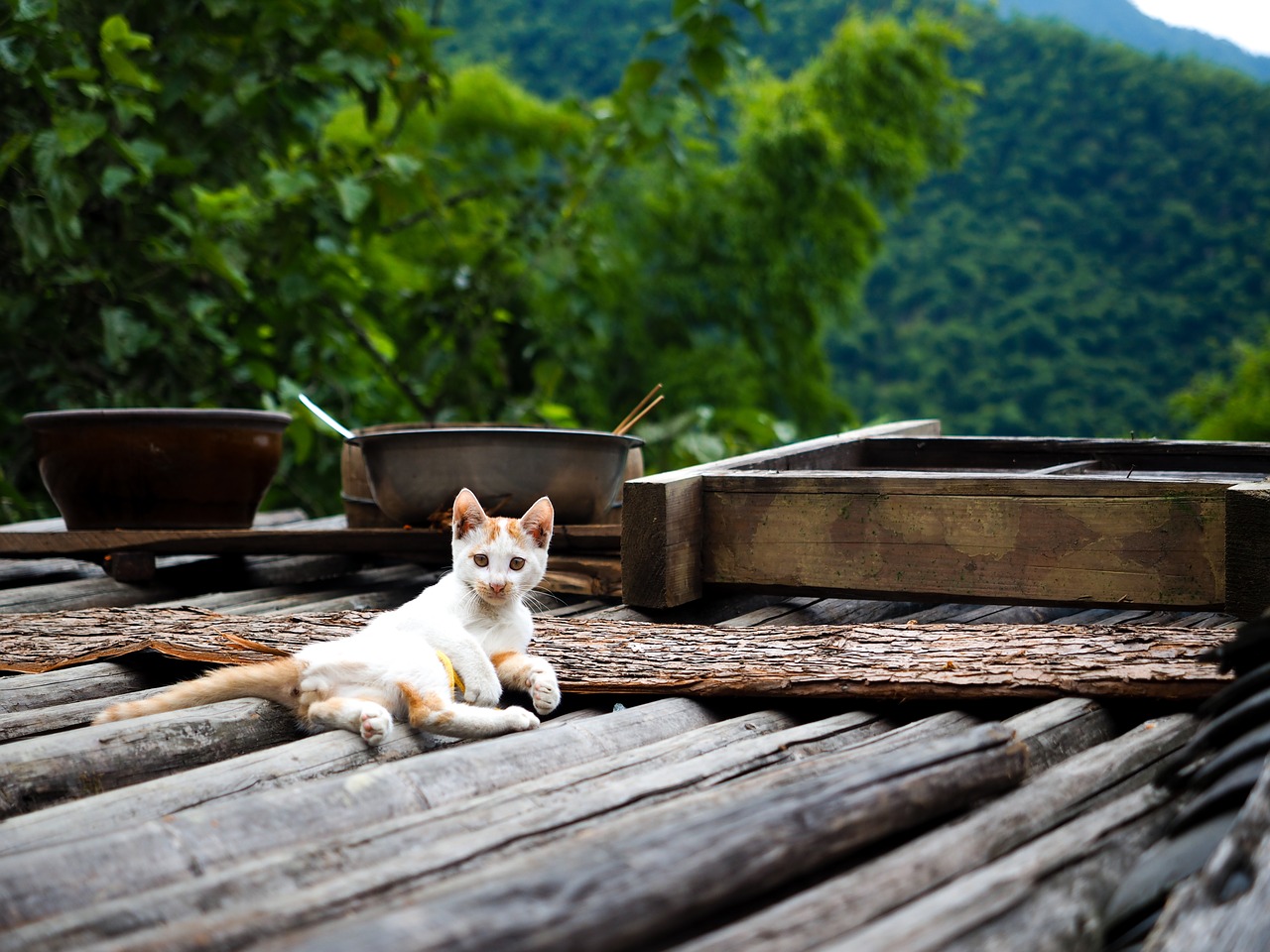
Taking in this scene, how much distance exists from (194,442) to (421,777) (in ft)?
7.77

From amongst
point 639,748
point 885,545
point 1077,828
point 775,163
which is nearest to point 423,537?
point 885,545

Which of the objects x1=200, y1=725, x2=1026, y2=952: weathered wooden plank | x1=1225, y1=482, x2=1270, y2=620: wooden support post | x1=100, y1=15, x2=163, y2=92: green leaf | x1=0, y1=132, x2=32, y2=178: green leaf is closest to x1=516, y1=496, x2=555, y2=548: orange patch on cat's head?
x1=200, y1=725, x2=1026, y2=952: weathered wooden plank

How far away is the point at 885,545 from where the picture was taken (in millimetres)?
2730

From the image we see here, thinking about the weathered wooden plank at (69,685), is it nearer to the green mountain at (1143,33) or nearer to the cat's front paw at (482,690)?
the cat's front paw at (482,690)

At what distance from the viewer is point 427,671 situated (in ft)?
6.12

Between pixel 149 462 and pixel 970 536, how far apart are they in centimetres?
249

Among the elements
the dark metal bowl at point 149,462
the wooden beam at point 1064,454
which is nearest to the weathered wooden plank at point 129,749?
the dark metal bowl at point 149,462

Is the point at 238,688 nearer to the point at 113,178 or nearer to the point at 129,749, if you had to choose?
the point at 129,749

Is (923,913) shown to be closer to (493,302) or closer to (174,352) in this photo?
(174,352)

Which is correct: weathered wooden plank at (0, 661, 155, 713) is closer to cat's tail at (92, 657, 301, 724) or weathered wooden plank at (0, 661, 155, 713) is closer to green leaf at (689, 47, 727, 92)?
cat's tail at (92, 657, 301, 724)

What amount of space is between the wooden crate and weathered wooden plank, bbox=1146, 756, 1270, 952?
50.5 inches

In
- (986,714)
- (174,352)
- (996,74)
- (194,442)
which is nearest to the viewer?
(986,714)

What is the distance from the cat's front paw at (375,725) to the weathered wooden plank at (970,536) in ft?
4.53

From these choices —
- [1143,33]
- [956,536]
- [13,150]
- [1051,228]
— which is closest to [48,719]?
[956,536]
